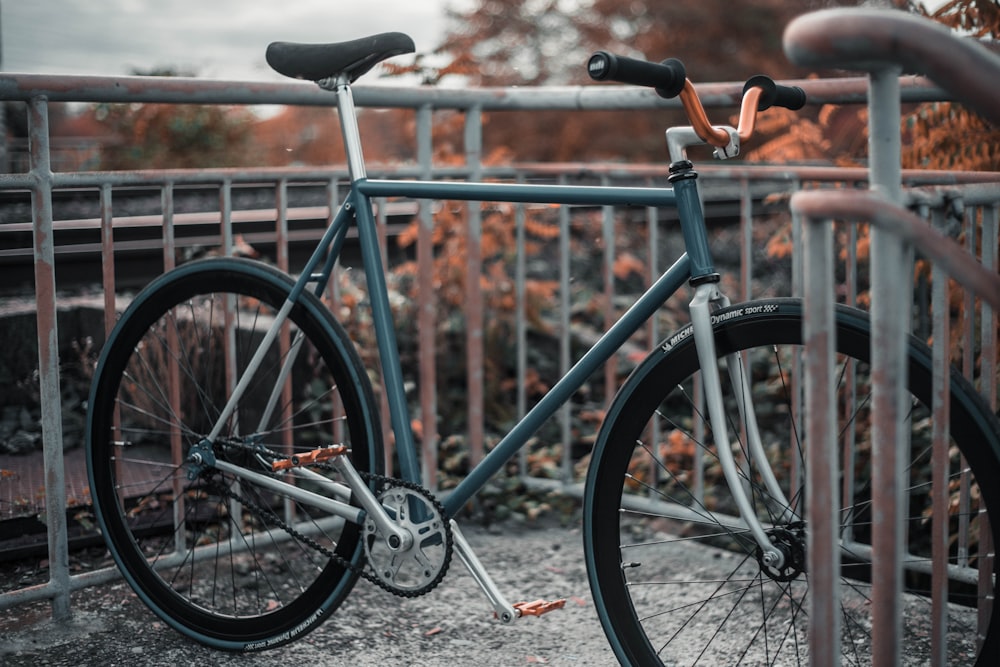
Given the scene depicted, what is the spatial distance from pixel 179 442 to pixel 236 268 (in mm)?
591

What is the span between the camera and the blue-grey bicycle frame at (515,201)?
5.96 ft

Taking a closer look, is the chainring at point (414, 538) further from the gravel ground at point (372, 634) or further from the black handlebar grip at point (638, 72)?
the black handlebar grip at point (638, 72)

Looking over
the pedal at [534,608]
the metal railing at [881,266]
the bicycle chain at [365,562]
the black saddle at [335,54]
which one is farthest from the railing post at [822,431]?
the black saddle at [335,54]

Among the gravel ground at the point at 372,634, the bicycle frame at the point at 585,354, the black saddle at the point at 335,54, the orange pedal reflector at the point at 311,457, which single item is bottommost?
the gravel ground at the point at 372,634

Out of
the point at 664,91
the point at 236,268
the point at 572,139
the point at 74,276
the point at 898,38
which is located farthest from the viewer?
the point at 572,139

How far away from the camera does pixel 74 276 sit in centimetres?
338

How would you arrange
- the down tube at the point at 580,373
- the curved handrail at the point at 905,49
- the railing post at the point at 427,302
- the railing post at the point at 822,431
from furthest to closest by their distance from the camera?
the railing post at the point at 427,302
the down tube at the point at 580,373
the railing post at the point at 822,431
the curved handrail at the point at 905,49

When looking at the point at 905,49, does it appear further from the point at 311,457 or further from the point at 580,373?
the point at 311,457

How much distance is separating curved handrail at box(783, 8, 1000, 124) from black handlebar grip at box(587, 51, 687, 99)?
439 millimetres

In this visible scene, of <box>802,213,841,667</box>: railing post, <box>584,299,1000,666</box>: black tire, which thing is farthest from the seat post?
<box>802,213,841,667</box>: railing post

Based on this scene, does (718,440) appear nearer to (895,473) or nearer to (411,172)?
(895,473)

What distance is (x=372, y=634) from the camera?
244 centimetres

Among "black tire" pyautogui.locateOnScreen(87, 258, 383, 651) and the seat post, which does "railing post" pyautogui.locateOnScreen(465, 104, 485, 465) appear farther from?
the seat post

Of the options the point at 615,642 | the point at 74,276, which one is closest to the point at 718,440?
the point at 615,642
